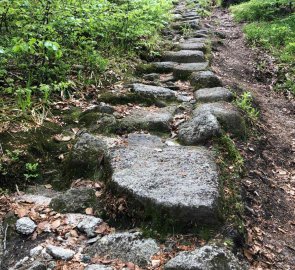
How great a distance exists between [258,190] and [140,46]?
12.6 feet

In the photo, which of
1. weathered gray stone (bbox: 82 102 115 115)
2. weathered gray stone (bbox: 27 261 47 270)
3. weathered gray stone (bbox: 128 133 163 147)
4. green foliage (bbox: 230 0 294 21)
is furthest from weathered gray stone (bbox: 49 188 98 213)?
green foliage (bbox: 230 0 294 21)

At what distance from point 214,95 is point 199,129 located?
3.75 ft

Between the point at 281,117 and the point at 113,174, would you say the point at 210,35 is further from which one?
the point at 113,174

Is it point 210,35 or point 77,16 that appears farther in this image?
point 210,35

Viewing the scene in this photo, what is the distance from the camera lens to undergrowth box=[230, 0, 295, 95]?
22.8ft

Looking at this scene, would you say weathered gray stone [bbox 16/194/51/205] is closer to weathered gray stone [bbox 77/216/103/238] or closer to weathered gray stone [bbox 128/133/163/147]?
weathered gray stone [bbox 77/216/103/238]

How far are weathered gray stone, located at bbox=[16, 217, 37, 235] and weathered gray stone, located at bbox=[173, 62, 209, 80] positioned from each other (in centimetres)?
355

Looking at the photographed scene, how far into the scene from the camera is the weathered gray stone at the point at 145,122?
3.72 m

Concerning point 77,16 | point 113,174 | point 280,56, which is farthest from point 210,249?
point 280,56

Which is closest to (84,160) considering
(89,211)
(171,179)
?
(89,211)

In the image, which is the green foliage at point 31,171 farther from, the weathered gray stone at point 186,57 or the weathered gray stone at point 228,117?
the weathered gray stone at point 186,57

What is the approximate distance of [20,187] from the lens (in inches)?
116

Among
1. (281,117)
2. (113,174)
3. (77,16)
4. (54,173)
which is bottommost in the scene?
(281,117)

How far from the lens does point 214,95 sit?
14.8 ft
